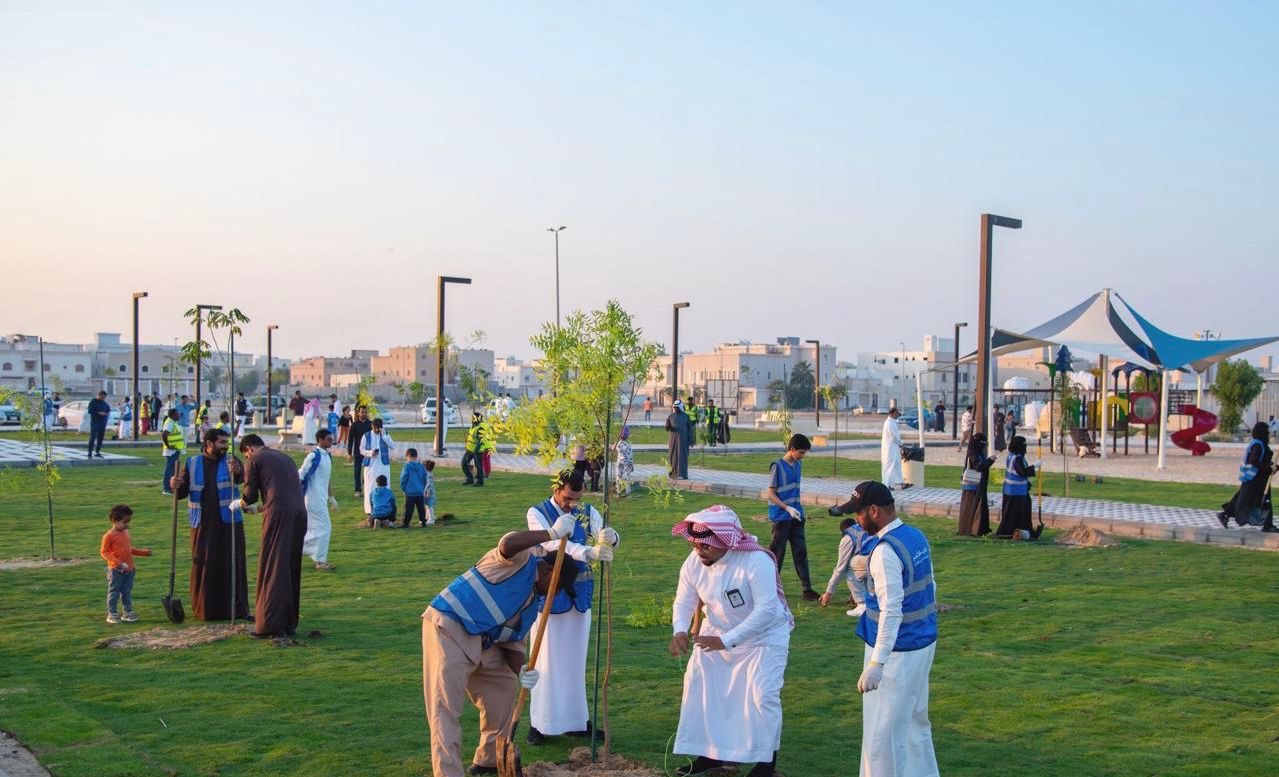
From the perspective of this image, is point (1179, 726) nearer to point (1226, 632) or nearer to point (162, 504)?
point (1226, 632)

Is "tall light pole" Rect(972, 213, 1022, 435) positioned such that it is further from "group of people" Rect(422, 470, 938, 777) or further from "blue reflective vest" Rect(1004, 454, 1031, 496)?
"group of people" Rect(422, 470, 938, 777)

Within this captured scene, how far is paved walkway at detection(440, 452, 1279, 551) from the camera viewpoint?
15.7m

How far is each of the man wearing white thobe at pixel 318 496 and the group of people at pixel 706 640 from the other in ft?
20.2

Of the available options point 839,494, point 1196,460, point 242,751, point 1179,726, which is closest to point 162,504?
point 839,494

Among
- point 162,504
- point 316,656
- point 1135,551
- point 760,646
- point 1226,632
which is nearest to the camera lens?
point 760,646

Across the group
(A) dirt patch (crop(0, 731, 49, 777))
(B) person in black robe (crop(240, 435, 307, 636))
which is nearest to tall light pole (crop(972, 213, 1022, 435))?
(B) person in black robe (crop(240, 435, 307, 636))

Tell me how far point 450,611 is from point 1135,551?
37.8ft

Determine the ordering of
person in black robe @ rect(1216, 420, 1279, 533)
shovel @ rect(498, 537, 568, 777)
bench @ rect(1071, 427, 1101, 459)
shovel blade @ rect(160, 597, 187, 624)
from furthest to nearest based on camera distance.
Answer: bench @ rect(1071, 427, 1101, 459), person in black robe @ rect(1216, 420, 1279, 533), shovel blade @ rect(160, 597, 187, 624), shovel @ rect(498, 537, 568, 777)

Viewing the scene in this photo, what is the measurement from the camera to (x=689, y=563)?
6465mm

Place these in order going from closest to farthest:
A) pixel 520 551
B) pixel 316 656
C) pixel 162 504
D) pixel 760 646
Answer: pixel 520 551, pixel 760 646, pixel 316 656, pixel 162 504

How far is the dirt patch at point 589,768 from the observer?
6105 mm

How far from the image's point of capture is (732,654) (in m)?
6.21

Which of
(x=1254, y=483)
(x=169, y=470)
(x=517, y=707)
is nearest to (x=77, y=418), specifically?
(x=169, y=470)

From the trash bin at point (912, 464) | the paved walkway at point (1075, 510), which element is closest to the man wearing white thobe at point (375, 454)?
the paved walkway at point (1075, 510)
